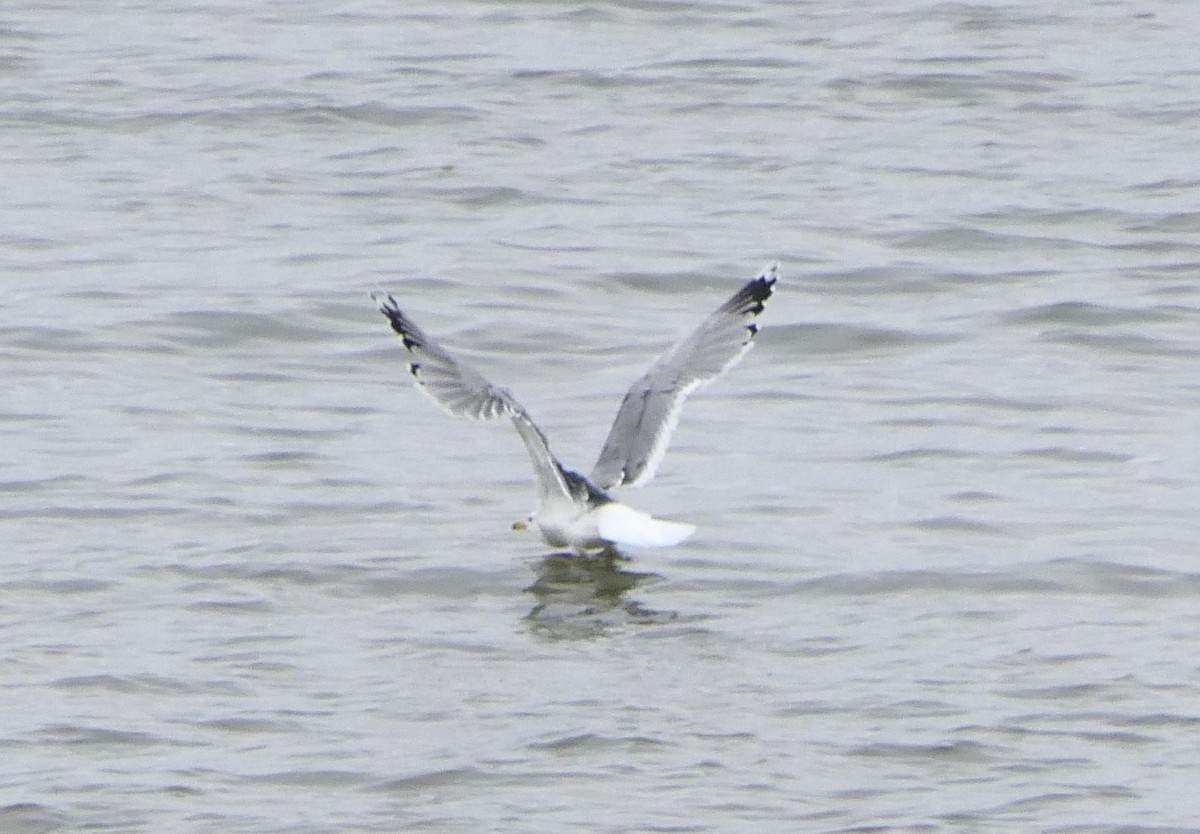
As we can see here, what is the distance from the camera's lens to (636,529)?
Answer: 7613 mm

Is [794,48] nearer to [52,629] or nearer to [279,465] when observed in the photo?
[279,465]

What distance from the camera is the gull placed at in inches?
303

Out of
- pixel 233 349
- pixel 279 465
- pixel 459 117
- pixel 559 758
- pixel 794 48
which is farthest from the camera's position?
pixel 794 48

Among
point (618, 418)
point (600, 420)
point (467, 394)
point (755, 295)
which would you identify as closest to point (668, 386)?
point (618, 418)

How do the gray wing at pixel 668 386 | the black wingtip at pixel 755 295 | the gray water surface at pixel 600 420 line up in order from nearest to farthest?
the gray water surface at pixel 600 420, the gray wing at pixel 668 386, the black wingtip at pixel 755 295

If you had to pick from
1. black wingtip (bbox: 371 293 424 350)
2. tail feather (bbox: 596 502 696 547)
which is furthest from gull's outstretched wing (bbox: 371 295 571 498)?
tail feather (bbox: 596 502 696 547)

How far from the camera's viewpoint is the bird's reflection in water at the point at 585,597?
7445 millimetres

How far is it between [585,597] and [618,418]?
0.79 m

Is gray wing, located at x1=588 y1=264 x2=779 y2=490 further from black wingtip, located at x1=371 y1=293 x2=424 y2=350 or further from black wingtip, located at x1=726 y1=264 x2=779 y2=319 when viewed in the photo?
black wingtip, located at x1=371 y1=293 x2=424 y2=350

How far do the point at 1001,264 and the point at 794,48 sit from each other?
4.58 metres

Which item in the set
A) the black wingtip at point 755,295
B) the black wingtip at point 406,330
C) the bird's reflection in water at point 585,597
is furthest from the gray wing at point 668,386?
the black wingtip at point 406,330

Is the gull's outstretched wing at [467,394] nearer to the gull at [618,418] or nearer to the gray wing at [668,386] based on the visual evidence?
the gull at [618,418]

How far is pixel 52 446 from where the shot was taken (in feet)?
29.8

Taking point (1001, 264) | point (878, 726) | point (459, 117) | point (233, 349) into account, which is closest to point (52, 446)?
point (233, 349)
